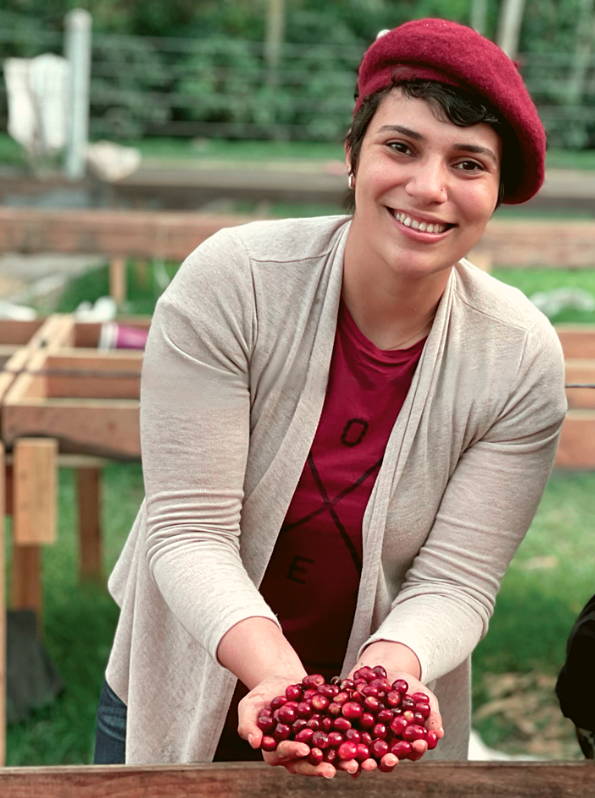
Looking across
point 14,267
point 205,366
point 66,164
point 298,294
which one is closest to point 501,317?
point 298,294

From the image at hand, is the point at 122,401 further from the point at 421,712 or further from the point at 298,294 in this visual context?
the point at 421,712

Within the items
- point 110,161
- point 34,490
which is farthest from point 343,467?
point 110,161

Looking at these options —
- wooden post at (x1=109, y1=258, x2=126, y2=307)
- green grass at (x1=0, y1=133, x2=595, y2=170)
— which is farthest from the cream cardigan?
green grass at (x1=0, y1=133, x2=595, y2=170)

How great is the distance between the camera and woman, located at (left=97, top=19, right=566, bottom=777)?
154 cm

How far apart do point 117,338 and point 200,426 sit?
2082 mm

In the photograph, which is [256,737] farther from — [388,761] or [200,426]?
[200,426]

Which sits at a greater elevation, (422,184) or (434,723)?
(422,184)

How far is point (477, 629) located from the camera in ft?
5.53

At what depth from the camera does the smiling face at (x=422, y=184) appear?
1512 millimetres

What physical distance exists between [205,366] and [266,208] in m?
8.14

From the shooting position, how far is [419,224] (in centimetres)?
153

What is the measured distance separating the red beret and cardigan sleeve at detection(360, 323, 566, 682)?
273 mm

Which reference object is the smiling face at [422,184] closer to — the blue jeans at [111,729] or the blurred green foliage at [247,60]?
the blue jeans at [111,729]

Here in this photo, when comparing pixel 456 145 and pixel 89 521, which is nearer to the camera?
pixel 456 145
